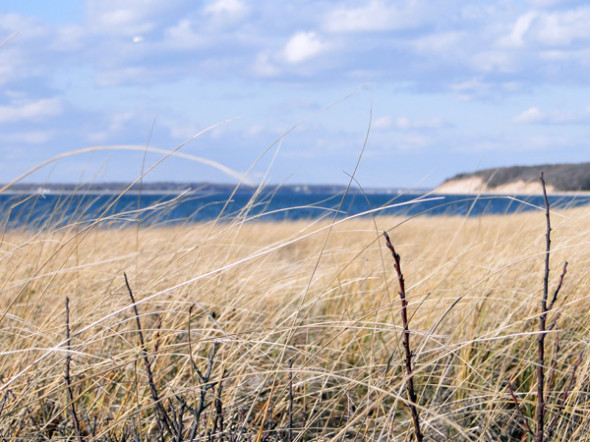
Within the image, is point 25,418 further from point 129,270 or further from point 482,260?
point 482,260

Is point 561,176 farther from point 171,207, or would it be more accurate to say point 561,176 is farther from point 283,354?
point 283,354

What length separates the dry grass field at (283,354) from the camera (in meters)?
1.33

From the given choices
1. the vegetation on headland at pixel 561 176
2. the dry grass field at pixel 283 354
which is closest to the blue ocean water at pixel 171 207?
the dry grass field at pixel 283 354

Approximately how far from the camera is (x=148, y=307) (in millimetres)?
2355

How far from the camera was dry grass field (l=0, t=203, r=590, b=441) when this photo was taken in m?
1.33

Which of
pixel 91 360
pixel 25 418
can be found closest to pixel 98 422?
pixel 25 418

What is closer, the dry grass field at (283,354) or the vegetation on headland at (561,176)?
the dry grass field at (283,354)

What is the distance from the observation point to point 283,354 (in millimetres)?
1344

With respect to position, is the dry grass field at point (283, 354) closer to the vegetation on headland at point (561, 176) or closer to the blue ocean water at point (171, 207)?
the blue ocean water at point (171, 207)

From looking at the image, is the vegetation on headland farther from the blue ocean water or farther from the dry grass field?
the dry grass field

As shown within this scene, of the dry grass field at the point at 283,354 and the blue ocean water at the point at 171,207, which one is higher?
the blue ocean water at the point at 171,207

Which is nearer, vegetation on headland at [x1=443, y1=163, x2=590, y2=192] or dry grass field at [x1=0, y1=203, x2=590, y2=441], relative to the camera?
dry grass field at [x1=0, y1=203, x2=590, y2=441]

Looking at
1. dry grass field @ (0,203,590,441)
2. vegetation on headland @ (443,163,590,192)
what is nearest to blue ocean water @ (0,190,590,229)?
dry grass field @ (0,203,590,441)

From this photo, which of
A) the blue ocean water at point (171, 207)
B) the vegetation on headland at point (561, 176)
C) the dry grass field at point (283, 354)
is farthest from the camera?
the vegetation on headland at point (561, 176)
